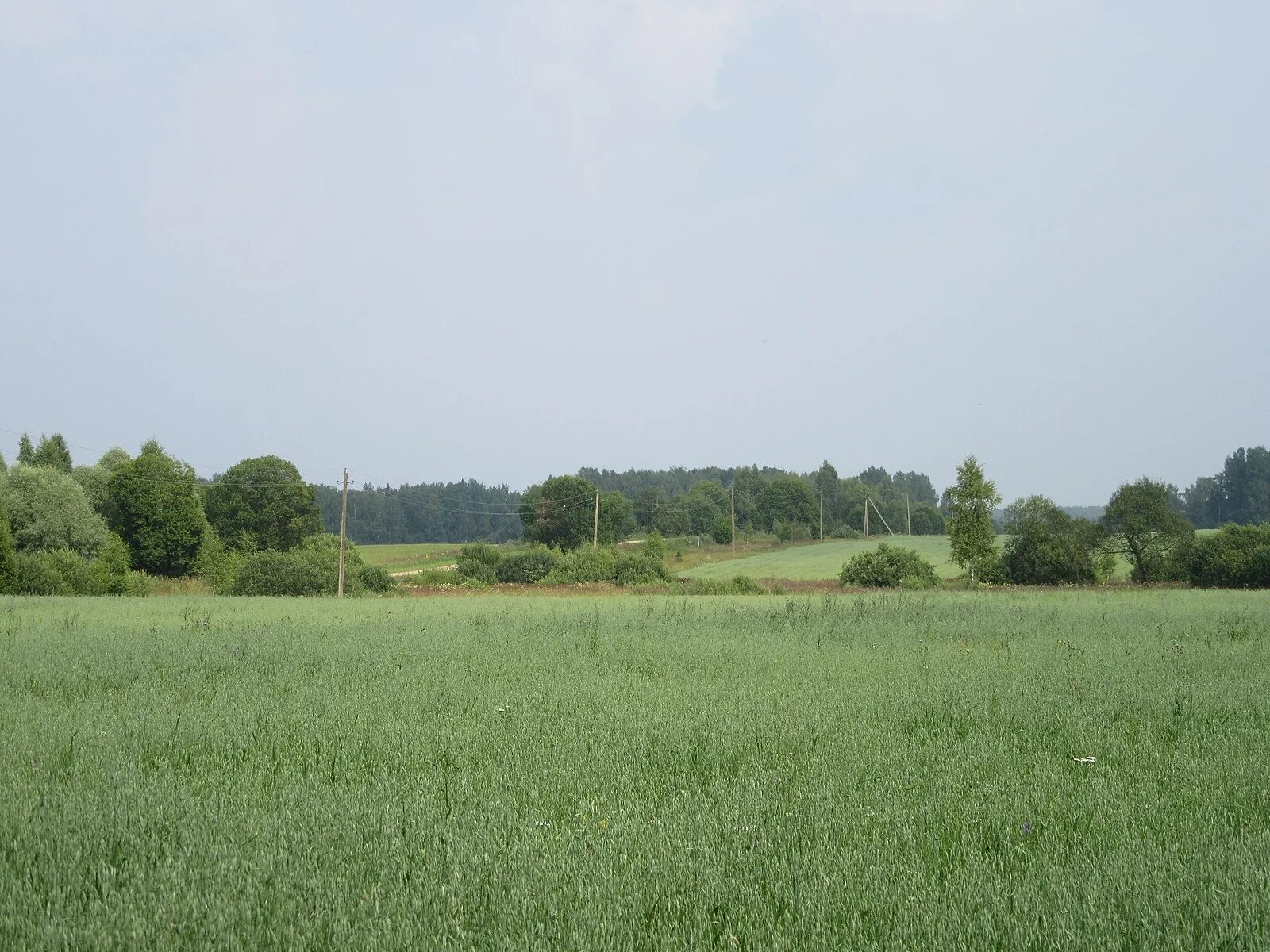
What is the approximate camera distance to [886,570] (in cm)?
4900

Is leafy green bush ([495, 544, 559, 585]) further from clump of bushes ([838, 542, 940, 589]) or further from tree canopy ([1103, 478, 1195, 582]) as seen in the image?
tree canopy ([1103, 478, 1195, 582])

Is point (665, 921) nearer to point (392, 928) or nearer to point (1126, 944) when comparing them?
point (392, 928)

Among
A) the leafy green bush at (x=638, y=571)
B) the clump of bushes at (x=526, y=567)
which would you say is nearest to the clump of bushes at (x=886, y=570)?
the leafy green bush at (x=638, y=571)

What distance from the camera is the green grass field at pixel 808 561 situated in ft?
206

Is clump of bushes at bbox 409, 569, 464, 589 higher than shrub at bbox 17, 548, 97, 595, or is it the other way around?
shrub at bbox 17, 548, 97, 595

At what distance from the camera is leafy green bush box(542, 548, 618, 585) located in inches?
2224

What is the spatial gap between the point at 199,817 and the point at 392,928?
6.78 ft

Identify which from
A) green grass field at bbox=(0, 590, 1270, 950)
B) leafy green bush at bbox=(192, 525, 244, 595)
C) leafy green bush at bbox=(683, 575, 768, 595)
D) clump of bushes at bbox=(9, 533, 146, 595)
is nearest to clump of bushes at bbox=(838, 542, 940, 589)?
leafy green bush at bbox=(683, 575, 768, 595)

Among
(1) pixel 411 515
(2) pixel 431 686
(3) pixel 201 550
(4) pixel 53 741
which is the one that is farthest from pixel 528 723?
(1) pixel 411 515

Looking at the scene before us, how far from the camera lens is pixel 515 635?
15.9m

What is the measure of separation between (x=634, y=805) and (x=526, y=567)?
5577 centimetres

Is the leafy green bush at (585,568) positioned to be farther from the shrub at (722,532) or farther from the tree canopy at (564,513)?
the shrub at (722,532)

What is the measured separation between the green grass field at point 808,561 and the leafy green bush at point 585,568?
19.8 feet

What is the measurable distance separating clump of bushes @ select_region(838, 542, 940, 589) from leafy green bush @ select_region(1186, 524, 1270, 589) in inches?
530
